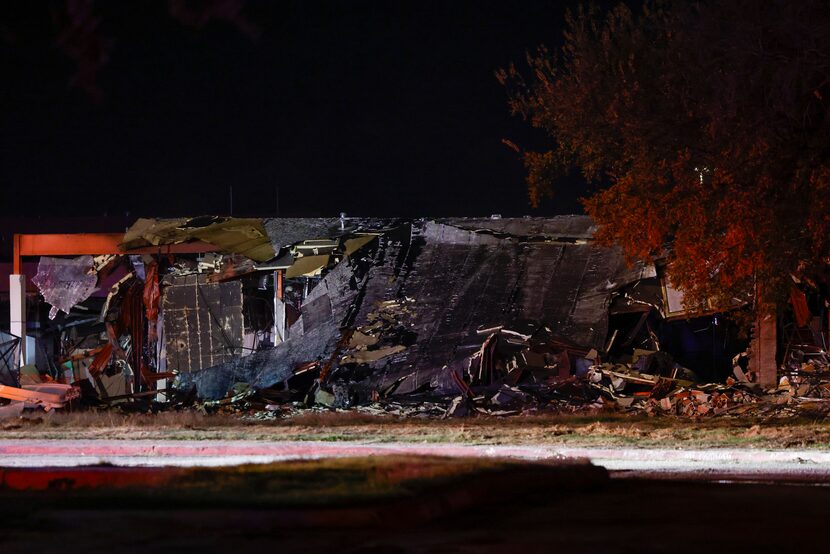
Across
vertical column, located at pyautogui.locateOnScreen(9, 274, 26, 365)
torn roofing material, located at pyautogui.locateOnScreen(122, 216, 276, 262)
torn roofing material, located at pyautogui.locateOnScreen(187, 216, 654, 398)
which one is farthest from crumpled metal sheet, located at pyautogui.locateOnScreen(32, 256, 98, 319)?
torn roofing material, located at pyautogui.locateOnScreen(187, 216, 654, 398)

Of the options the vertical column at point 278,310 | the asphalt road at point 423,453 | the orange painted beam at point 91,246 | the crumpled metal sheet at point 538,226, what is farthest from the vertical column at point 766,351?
the orange painted beam at point 91,246

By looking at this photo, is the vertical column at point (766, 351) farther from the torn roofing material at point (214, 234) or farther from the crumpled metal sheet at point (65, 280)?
the crumpled metal sheet at point (65, 280)

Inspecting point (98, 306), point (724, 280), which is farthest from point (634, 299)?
point (98, 306)

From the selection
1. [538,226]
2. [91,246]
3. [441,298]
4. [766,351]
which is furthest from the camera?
[91,246]

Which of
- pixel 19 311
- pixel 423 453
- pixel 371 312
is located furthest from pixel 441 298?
pixel 423 453

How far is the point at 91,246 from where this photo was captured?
88.5 feet

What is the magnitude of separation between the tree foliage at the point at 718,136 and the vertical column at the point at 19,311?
46.4 feet

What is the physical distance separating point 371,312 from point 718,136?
9731 mm

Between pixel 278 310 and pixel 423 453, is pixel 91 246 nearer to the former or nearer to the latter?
pixel 278 310

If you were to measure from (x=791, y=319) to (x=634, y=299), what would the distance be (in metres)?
3.60

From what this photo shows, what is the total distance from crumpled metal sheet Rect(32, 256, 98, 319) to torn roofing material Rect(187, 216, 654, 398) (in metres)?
4.39

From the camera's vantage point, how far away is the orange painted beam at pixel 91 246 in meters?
26.9

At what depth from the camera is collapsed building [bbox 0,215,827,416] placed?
79.5ft

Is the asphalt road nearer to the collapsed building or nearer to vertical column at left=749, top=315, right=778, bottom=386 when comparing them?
the collapsed building
